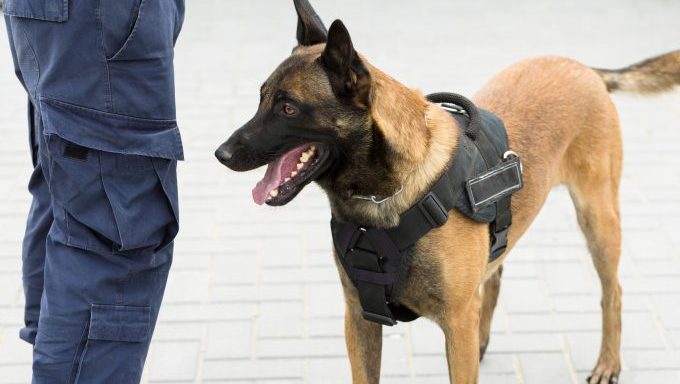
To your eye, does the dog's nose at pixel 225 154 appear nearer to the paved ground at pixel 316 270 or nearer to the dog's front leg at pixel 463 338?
the dog's front leg at pixel 463 338

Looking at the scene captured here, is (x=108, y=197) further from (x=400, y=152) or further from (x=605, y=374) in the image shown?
(x=605, y=374)

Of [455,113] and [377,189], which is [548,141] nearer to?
[455,113]

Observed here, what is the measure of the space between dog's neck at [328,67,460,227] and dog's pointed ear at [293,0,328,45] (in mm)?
257

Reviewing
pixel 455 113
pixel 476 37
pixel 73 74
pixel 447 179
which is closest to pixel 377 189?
pixel 447 179

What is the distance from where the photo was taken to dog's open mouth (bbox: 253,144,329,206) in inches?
113

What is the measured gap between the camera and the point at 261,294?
15.2 feet

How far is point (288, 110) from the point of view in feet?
9.23

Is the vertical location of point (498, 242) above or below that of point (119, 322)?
above

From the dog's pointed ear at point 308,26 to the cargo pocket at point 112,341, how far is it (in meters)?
0.96

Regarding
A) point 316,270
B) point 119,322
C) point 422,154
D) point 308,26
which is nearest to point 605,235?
point 422,154

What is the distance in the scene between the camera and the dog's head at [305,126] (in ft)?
9.14

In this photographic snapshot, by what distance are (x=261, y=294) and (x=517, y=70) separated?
160cm

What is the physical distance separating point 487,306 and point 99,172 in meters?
1.93

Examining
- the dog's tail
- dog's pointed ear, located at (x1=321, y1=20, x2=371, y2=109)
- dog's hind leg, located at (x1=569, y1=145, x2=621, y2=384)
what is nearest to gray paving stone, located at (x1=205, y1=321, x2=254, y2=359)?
dog's hind leg, located at (x1=569, y1=145, x2=621, y2=384)
